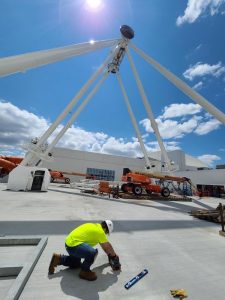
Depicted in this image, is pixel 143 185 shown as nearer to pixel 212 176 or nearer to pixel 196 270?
pixel 196 270

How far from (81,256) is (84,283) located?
0.46 metres

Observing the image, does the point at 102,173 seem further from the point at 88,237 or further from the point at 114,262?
the point at 88,237

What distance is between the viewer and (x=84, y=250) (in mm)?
4160

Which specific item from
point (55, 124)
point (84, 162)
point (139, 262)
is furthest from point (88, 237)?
point (84, 162)

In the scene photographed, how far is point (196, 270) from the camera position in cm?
486

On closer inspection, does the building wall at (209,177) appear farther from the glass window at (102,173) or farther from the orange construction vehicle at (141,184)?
the glass window at (102,173)

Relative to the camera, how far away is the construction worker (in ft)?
13.5

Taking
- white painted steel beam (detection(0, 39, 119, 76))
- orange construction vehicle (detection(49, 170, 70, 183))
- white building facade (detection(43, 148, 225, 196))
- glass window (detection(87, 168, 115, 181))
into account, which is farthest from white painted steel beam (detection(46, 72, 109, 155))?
Result: glass window (detection(87, 168, 115, 181))

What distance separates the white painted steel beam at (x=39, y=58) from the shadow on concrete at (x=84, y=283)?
931 cm

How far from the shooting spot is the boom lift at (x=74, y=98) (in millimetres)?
12664

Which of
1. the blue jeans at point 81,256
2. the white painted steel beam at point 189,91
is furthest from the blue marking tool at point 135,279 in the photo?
the white painted steel beam at point 189,91

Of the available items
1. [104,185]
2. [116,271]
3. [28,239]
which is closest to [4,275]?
[28,239]

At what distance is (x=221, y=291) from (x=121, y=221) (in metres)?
5.88

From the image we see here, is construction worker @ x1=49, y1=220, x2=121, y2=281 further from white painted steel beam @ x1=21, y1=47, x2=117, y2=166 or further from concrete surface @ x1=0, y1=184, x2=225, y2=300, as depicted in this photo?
white painted steel beam @ x1=21, y1=47, x2=117, y2=166
